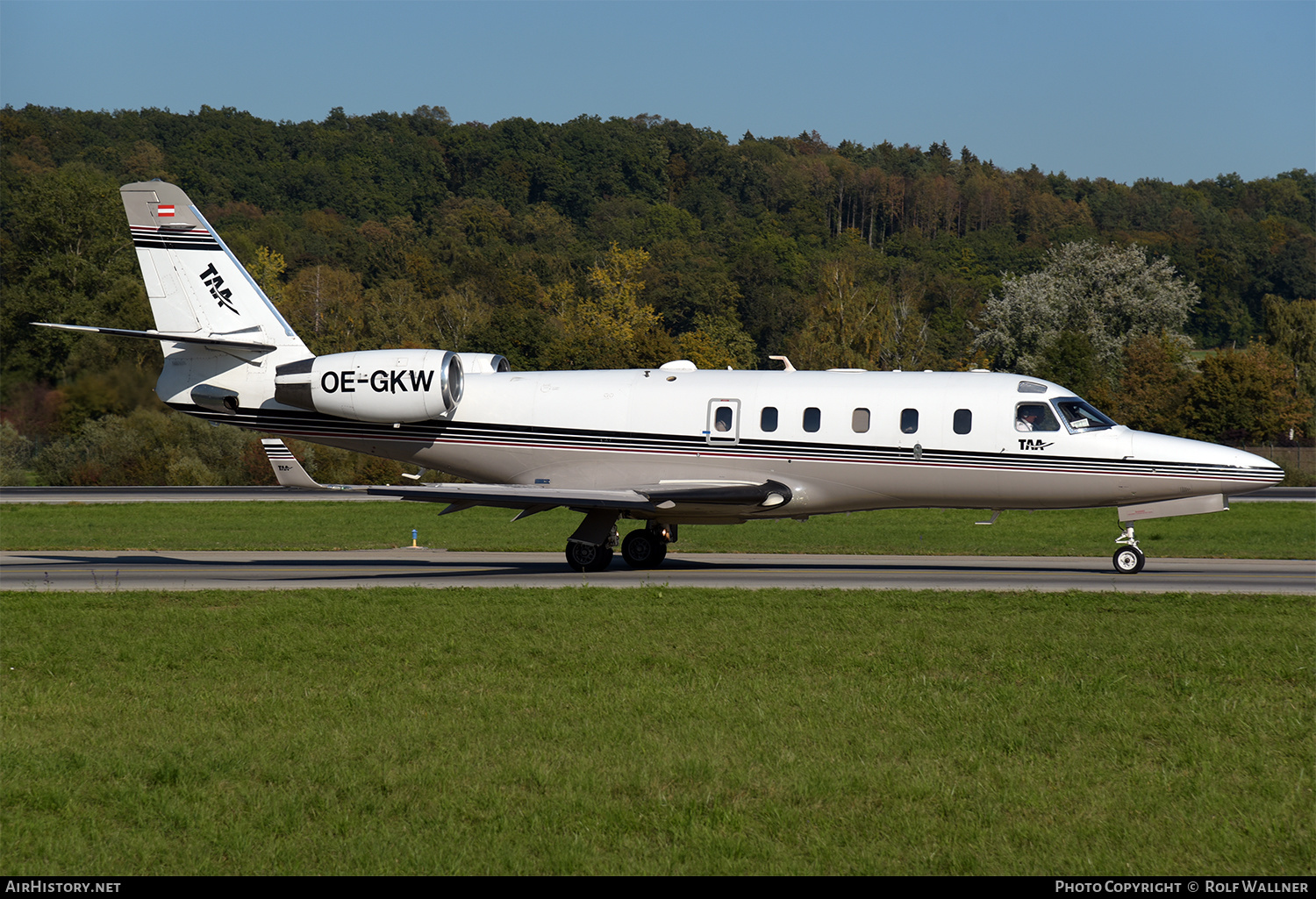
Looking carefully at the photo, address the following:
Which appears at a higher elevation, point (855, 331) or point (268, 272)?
point (268, 272)

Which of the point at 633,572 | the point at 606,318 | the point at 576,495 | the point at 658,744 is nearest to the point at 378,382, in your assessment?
the point at 576,495

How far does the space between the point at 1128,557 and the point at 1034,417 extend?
3.13 metres

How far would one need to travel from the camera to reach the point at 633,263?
101000 millimetres

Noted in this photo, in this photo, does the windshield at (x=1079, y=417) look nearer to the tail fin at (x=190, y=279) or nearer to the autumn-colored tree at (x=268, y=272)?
the tail fin at (x=190, y=279)

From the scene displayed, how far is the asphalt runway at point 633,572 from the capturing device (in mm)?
20516

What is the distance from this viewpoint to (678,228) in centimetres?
14950

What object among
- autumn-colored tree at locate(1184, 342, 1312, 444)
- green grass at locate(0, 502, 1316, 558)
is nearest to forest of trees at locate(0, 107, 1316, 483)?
autumn-colored tree at locate(1184, 342, 1312, 444)

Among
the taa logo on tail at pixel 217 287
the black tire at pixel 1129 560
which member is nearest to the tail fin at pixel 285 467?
the taa logo on tail at pixel 217 287

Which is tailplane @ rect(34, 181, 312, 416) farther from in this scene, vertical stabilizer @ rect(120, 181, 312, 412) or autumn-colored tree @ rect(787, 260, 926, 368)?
autumn-colored tree @ rect(787, 260, 926, 368)

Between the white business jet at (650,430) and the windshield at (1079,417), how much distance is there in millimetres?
35

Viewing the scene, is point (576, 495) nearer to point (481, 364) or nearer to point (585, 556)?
point (585, 556)

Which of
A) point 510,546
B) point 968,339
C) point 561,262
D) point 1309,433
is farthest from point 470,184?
point 510,546

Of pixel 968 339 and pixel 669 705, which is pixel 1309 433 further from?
pixel 669 705

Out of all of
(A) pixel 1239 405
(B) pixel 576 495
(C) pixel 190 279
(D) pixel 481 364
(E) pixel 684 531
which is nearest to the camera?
(B) pixel 576 495
